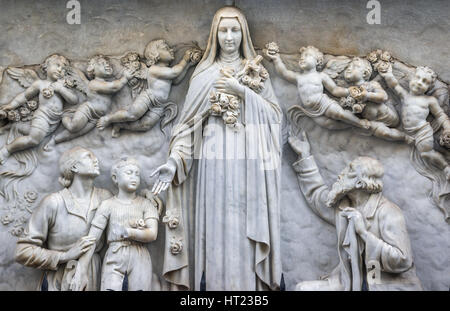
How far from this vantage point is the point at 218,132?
29.8 feet

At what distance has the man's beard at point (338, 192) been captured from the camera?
8891 mm

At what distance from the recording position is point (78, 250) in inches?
344

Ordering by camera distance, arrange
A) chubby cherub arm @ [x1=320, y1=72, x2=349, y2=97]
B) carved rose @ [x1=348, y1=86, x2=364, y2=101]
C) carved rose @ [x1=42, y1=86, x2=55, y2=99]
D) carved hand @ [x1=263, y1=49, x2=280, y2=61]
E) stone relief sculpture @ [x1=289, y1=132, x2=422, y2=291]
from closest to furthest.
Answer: stone relief sculpture @ [x1=289, y1=132, x2=422, y2=291] < carved rose @ [x1=348, y1=86, x2=364, y2=101] < chubby cherub arm @ [x1=320, y1=72, x2=349, y2=97] < carved rose @ [x1=42, y1=86, x2=55, y2=99] < carved hand @ [x1=263, y1=49, x2=280, y2=61]

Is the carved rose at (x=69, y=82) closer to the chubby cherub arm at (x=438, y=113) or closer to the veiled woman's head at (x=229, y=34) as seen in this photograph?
the veiled woman's head at (x=229, y=34)

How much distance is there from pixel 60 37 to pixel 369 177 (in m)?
3.28

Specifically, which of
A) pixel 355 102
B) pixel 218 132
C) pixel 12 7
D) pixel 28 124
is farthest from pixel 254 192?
pixel 12 7

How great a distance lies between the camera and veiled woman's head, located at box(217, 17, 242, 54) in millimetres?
9242

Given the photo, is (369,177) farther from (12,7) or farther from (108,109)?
(12,7)

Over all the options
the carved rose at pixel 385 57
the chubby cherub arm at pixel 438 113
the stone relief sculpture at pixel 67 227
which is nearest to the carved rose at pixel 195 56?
the stone relief sculpture at pixel 67 227

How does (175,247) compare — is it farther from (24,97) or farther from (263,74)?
(24,97)

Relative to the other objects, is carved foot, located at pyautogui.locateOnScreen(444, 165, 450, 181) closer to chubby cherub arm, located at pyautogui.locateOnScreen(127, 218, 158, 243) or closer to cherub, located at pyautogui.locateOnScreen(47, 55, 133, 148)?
chubby cherub arm, located at pyautogui.locateOnScreen(127, 218, 158, 243)

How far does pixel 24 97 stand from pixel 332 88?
9.47ft

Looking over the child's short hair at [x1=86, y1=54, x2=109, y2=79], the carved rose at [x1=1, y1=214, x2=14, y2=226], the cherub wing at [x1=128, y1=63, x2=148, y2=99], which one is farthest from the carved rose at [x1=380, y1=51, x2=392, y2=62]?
the carved rose at [x1=1, y1=214, x2=14, y2=226]

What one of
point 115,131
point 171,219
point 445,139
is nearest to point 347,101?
point 445,139
